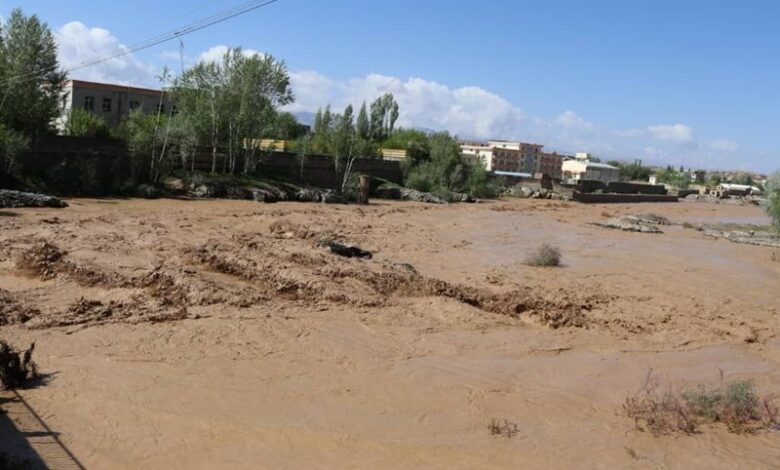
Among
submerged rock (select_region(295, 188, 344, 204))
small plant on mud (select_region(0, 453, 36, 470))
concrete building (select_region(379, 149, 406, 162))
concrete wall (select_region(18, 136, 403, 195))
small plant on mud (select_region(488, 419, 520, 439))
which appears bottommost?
small plant on mud (select_region(488, 419, 520, 439))

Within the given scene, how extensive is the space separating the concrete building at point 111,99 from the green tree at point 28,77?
27.8 metres

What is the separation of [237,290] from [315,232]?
10.7 meters

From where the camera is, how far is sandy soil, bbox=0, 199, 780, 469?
7848 millimetres

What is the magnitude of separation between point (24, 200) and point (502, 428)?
22.5 metres

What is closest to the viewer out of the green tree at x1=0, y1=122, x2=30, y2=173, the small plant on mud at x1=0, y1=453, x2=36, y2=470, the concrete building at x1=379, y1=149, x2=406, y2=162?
the small plant on mud at x1=0, y1=453, x2=36, y2=470

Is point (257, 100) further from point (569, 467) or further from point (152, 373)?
point (569, 467)

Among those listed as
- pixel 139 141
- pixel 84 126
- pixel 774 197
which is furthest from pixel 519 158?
pixel 139 141

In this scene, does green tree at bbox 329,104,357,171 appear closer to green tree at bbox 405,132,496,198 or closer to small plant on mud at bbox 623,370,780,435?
green tree at bbox 405,132,496,198

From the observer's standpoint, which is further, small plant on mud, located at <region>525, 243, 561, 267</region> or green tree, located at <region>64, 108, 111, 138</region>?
green tree, located at <region>64, 108, 111, 138</region>

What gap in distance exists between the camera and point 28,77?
33750 millimetres

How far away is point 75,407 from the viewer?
8.05 metres

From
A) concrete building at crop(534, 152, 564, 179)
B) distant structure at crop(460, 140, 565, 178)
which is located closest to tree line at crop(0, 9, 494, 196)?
distant structure at crop(460, 140, 565, 178)

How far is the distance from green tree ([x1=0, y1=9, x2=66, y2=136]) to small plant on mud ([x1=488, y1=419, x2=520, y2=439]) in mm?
→ 30879

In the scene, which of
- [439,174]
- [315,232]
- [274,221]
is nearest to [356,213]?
[274,221]
